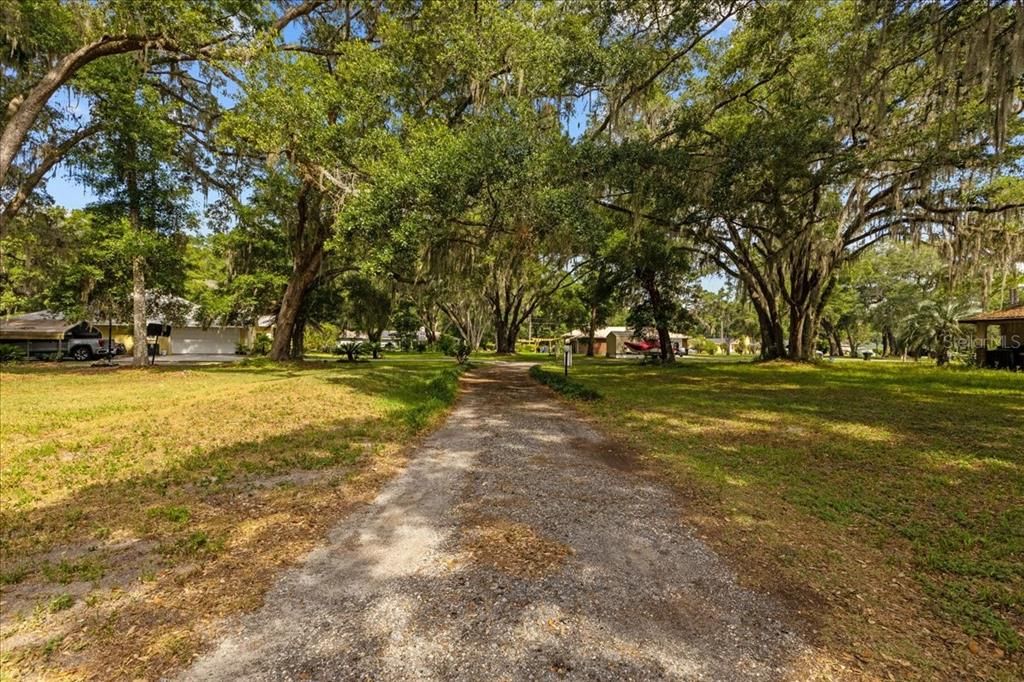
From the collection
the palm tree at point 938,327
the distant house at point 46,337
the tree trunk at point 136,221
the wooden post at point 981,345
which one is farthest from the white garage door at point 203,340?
the palm tree at point 938,327

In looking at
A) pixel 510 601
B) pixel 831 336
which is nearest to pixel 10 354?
pixel 510 601

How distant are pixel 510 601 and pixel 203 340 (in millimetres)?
40332

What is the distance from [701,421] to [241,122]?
1349cm

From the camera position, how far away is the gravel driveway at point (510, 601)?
7.92ft

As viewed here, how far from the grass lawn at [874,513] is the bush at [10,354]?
95.4ft

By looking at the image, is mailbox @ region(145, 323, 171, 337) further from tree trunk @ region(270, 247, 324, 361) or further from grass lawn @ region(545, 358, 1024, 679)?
grass lawn @ region(545, 358, 1024, 679)

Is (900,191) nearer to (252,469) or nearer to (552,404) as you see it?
(552,404)

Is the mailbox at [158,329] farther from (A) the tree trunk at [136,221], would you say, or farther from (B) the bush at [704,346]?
(B) the bush at [704,346]

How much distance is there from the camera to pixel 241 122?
12.8 metres

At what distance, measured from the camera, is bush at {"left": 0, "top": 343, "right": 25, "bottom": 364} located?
76.3 feet

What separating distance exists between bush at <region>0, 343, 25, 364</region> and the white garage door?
10.4m

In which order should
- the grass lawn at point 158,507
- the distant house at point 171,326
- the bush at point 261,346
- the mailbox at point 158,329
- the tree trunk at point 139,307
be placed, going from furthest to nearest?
the bush at point 261,346 < the mailbox at point 158,329 < the distant house at point 171,326 < the tree trunk at point 139,307 < the grass lawn at point 158,507

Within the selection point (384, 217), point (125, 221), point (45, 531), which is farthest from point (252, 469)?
point (125, 221)

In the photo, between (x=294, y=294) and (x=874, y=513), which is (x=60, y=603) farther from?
(x=294, y=294)
